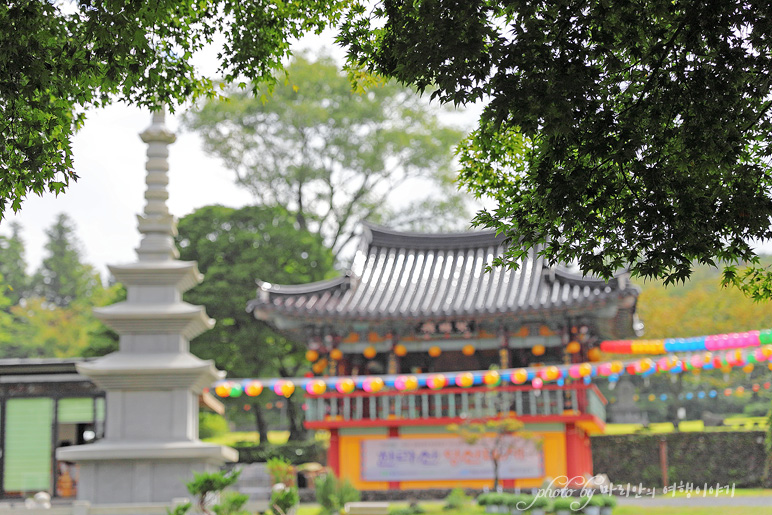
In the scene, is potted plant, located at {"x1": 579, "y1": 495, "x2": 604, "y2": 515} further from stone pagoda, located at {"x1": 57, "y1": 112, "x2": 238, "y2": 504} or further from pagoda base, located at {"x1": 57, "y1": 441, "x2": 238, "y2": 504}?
pagoda base, located at {"x1": 57, "y1": 441, "x2": 238, "y2": 504}

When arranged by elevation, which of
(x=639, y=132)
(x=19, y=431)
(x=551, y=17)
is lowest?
(x=19, y=431)

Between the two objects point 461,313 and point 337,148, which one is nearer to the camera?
point 461,313

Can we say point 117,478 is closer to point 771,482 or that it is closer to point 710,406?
point 771,482

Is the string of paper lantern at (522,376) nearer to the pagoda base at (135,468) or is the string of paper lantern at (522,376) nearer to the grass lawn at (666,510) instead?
the grass lawn at (666,510)

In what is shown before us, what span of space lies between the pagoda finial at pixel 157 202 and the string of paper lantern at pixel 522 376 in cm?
497

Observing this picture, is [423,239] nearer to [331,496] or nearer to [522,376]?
[522,376]

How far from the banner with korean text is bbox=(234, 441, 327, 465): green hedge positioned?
277 inches

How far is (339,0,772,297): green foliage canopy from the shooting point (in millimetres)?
5848

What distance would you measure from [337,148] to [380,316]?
14.3 meters

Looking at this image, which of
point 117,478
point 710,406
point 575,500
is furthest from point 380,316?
point 710,406

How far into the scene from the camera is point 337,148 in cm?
3566

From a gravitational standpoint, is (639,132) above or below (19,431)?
above

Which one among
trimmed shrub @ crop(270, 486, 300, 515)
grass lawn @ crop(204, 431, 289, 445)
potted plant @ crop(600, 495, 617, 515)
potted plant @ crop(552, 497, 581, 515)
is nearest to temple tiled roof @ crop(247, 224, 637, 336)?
potted plant @ crop(600, 495, 617, 515)

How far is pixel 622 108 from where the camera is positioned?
6.48 metres
